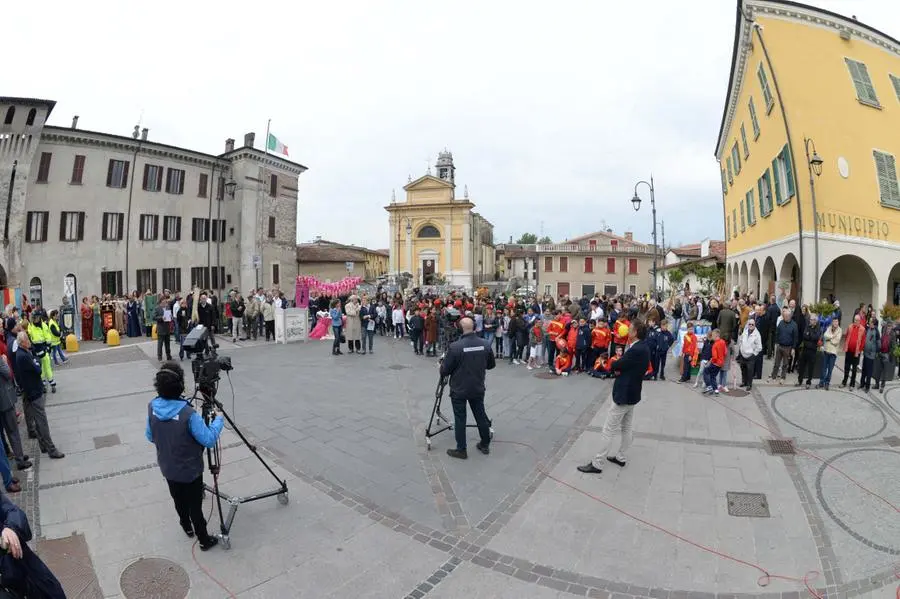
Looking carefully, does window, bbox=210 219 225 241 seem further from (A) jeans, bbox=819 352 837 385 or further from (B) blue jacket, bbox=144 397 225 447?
(A) jeans, bbox=819 352 837 385

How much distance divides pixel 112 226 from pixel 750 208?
34.7 m

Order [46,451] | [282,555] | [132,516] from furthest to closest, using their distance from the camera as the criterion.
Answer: [46,451] < [132,516] < [282,555]

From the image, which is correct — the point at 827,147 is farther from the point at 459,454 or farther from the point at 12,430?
the point at 12,430

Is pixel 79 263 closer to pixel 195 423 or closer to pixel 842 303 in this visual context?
pixel 195 423

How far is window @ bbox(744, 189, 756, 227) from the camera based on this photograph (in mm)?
20875

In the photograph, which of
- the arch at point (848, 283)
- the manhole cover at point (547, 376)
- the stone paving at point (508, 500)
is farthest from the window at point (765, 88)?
the manhole cover at point (547, 376)

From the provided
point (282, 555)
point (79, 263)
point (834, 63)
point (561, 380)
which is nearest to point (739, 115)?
point (834, 63)

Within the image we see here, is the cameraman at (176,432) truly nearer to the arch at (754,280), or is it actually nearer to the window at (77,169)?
the arch at (754,280)

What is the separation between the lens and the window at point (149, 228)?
29.6 meters

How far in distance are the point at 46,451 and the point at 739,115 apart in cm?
2840

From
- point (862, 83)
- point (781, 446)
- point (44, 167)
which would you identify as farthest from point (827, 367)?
point (44, 167)

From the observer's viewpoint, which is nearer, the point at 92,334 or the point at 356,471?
the point at 356,471

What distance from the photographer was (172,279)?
31.2 meters

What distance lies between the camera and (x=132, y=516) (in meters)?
5.24
